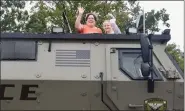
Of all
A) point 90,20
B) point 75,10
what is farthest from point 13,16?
point 90,20

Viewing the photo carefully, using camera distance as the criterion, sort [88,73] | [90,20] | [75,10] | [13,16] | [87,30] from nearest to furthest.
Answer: [88,73] → [87,30] → [90,20] → [75,10] → [13,16]

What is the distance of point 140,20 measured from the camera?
5.85 meters

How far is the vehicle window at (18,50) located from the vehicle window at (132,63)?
1.09m

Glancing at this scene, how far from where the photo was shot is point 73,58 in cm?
482

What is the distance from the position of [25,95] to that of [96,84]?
0.85 meters

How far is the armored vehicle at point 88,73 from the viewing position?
4.58m

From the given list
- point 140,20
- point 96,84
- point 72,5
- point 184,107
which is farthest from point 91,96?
point 72,5

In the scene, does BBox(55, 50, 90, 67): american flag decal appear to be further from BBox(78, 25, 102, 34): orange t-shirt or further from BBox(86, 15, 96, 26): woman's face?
BBox(86, 15, 96, 26): woman's face

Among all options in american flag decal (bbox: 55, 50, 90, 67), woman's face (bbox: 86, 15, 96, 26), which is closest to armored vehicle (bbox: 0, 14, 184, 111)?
american flag decal (bbox: 55, 50, 90, 67)

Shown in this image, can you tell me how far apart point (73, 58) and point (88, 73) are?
0.91 ft

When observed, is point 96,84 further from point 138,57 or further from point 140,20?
point 140,20

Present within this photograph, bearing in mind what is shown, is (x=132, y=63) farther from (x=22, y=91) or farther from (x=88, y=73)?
(x=22, y=91)

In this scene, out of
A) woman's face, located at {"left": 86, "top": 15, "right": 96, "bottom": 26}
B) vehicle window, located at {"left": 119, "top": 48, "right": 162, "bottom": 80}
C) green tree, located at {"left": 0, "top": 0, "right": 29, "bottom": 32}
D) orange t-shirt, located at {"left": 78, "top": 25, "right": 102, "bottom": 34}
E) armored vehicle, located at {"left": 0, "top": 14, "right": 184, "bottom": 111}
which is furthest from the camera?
green tree, located at {"left": 0, "top": 0, "right": 29, "bottom": 32}

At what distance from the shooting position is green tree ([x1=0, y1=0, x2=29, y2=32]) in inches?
1182
